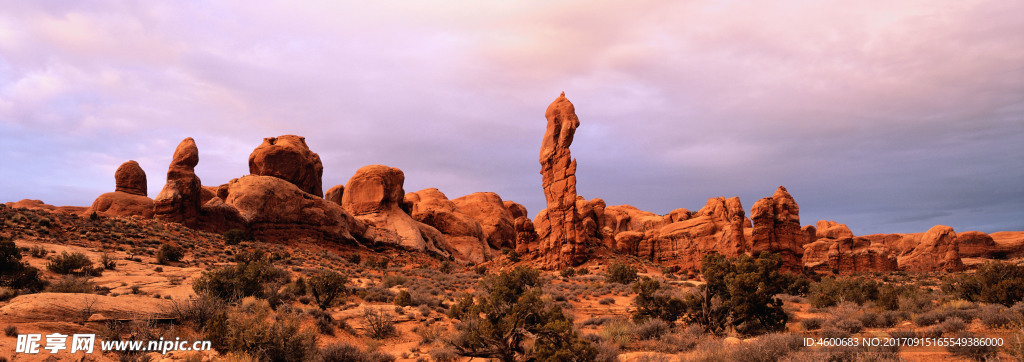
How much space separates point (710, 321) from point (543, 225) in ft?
91.0

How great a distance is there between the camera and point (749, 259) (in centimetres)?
1366

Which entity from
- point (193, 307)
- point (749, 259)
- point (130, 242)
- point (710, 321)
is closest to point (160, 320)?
point (193, 307)

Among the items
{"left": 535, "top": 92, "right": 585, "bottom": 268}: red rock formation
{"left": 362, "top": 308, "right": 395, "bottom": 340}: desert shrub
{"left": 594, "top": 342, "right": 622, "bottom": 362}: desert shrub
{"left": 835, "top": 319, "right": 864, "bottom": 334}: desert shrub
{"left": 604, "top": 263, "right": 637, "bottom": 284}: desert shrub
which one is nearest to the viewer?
{"left": 594, "top": 342, "right": 622, "bottom": 362}: desert shrub

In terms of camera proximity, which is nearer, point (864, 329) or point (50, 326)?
point (50, 326)

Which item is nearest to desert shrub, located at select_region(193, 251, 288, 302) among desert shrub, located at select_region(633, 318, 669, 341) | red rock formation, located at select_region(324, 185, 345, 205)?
desert shrub, located at select_region(633, 318, 669, 341)

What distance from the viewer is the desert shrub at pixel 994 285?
14.1m

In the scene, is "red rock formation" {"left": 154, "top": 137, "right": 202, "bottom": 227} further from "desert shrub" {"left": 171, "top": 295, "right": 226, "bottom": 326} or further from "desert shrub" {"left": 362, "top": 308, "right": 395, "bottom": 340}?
"desert shrub" {"left": 362, "top": 308, "right": 395, "bottom": 340}

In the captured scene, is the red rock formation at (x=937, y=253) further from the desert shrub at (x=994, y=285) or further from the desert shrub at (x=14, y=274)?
the desert shrub at (x=14, y=274)

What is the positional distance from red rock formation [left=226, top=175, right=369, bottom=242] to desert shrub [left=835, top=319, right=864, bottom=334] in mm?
41061

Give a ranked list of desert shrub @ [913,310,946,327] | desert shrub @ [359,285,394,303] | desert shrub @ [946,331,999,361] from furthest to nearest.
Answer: desert shrub @ [359,285,394,303] < desert shrub @ [913,310,946,327] < desert shrub @ [946,331,999,361]

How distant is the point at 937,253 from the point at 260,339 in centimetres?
6086

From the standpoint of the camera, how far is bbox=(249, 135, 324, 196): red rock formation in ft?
156

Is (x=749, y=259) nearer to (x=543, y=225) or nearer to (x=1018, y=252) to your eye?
(x=543, y=225)

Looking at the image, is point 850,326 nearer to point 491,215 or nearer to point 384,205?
point 384,205
